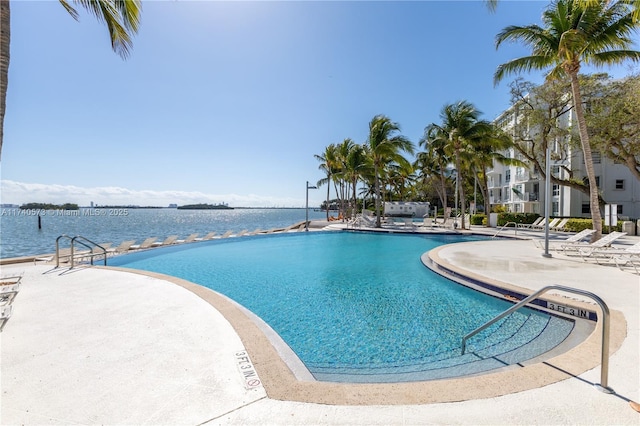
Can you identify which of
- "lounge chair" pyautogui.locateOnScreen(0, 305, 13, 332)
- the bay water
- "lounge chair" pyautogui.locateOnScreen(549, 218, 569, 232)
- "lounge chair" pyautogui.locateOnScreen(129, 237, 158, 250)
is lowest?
the bay water

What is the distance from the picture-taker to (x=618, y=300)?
5289 mm

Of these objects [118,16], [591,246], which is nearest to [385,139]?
[591,246]

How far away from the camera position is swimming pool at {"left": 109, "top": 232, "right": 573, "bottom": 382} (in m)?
3.93

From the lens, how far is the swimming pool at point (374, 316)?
3.93 meters

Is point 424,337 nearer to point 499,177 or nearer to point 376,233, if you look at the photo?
point 376,233

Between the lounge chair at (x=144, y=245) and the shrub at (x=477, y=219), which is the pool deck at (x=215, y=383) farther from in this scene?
the shrub at (x=477, y=219)

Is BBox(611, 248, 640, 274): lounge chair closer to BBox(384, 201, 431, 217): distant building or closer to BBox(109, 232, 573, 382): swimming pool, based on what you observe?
BBox(109, 232, 573, 382): swimming pool

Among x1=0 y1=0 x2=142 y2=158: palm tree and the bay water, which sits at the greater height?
x1=0 y1=0 x2=142 y2=158: palm tree

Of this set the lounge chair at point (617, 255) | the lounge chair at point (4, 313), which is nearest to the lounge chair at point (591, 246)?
the lounge chair at point (617, 255)

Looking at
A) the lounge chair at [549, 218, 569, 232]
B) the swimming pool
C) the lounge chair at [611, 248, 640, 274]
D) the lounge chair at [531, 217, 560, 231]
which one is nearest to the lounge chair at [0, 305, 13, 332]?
the swimming pool

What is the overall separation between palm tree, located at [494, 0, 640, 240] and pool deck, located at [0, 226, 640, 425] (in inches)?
387

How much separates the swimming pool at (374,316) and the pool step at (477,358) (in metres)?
0.01

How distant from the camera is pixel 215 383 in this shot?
2791 mm

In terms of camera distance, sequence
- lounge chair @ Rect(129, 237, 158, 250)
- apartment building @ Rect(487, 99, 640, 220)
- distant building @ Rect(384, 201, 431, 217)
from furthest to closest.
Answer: distant building @ Rect(384, 201, 431, 217) → apartment building @ Rect(487, 99, 640, 220) → lounge chair @ Rect(129, 237, 158, 250)
